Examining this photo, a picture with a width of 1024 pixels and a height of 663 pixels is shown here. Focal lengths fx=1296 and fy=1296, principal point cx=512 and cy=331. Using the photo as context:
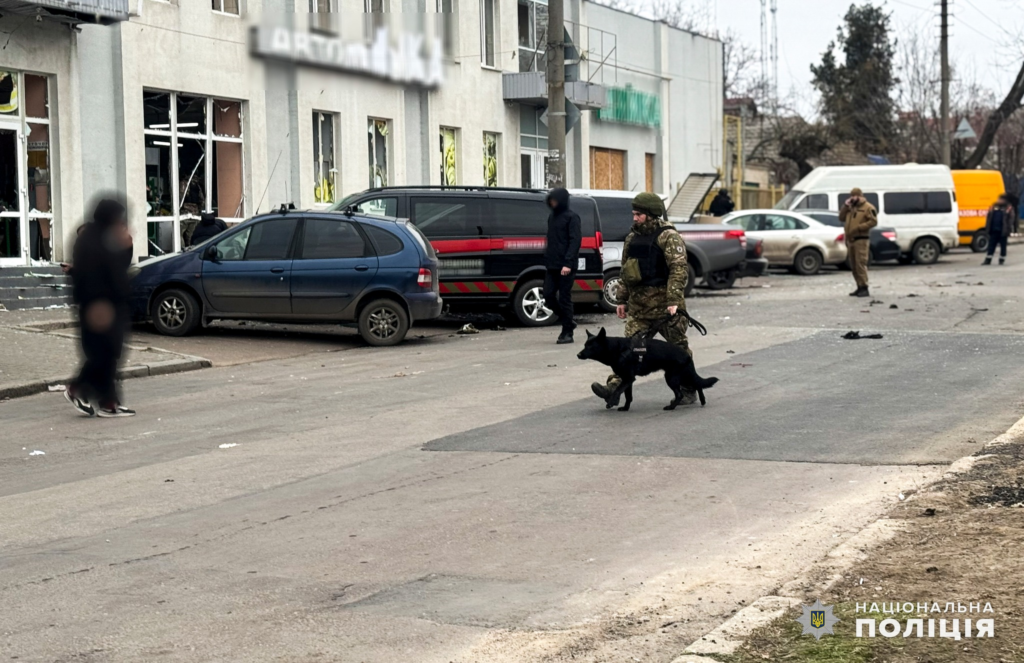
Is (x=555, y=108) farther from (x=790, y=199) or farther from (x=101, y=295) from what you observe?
(x=790, y=199)

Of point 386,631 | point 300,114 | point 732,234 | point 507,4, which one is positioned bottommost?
point 386,631

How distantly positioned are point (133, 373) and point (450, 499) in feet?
26.0

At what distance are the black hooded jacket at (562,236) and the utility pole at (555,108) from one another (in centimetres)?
567

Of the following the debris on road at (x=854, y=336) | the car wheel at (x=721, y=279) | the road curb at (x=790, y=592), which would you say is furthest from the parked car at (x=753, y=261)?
the road curb at (x=790, y=592)

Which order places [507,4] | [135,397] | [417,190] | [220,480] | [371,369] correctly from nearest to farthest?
[220,480]
[135,397]
[371,369]
[417,190]
[507,4]

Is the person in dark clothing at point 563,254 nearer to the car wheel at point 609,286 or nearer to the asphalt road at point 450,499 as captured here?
the asphalt road at point 450,499

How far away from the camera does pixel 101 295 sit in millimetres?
11492

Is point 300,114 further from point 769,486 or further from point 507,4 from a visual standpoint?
point 769,486

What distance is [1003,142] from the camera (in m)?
67.1

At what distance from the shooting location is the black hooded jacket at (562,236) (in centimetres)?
1683

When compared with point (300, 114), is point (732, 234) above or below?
below

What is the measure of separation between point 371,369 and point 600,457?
6.32 m

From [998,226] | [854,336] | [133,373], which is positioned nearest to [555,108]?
[854,336]

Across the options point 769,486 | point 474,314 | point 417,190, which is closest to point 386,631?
point 769,486
